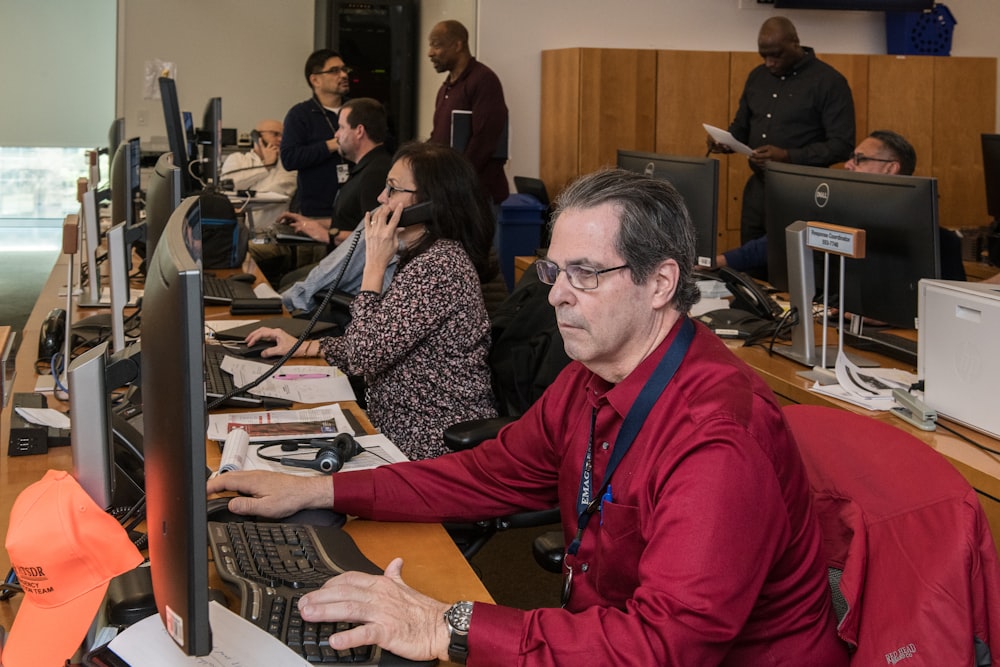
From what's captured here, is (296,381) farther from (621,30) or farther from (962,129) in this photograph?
(962,129)

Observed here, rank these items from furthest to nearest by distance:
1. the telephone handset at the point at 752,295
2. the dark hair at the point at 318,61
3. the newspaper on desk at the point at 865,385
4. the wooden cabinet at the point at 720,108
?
the wooden cabinet at the point at 720,108 → the dark hair at the point at 318,61 → the telephone handset at the point at 752,295 → the newspaper on desk at the point at 865,385

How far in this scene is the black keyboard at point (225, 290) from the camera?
3691 millimetres

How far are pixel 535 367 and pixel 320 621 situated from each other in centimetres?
140

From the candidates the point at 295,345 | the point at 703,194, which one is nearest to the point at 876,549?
the point at 295,345

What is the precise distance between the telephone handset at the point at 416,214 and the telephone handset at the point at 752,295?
3.35ft

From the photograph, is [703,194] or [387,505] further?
[703,194]

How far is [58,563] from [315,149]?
4900mm

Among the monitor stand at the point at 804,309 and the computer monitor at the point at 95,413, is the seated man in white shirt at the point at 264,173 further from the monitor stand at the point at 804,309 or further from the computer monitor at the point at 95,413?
the computer monitor at the point at 95,413

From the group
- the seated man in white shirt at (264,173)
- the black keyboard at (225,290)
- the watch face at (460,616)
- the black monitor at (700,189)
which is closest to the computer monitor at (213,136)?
the black keyboard at (225,290)

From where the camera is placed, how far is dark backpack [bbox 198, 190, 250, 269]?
435cm

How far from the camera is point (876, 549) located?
4.50 feet

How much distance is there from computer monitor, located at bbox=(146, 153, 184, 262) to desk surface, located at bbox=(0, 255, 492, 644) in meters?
0.53

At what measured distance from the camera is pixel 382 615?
1311mm

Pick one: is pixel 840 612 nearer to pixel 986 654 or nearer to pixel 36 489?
pixel 986 654
